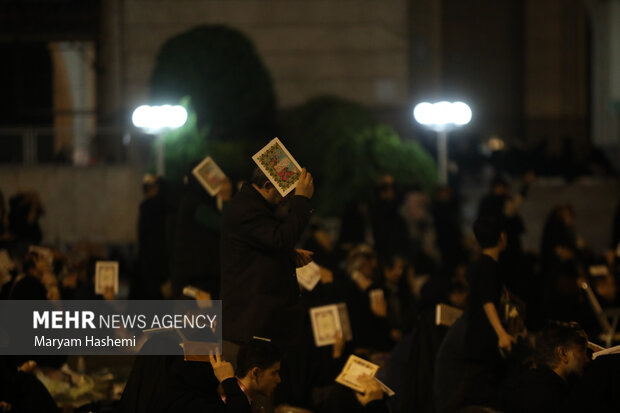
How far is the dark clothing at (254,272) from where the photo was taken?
22.0ft

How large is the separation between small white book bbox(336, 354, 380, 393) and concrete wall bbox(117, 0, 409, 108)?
1765cm

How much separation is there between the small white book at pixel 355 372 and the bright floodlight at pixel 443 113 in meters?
10.9

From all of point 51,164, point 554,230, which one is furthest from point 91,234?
point 554,230

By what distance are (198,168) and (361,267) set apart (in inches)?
93.1

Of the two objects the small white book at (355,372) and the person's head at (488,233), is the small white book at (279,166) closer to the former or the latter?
the small white book at (355,372)

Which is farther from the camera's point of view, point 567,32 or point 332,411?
point 567,32

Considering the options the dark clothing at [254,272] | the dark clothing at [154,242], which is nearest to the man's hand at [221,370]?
the dark clothing at [254,272]

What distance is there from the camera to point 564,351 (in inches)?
246

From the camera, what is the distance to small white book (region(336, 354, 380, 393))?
712 cm

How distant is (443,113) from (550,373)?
11.9 meters

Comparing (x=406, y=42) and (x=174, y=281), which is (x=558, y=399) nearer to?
(x=174, y=281)

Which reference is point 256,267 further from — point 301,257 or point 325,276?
point 325,276

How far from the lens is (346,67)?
2472cm

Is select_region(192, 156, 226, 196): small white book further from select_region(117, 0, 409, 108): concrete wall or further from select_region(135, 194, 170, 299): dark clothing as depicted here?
select_region(117, 0, 409, 108): concrete wall
